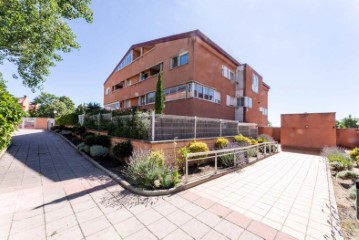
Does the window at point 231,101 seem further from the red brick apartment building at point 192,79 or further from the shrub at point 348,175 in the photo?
the shrub at point 348,175

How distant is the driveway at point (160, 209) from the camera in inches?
124

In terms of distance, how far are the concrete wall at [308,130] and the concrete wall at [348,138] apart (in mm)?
4699

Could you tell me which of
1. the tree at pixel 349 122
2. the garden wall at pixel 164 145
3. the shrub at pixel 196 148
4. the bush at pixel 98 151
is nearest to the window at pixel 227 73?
the garden wall at pixel 164 145

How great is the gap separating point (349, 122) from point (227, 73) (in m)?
26.6

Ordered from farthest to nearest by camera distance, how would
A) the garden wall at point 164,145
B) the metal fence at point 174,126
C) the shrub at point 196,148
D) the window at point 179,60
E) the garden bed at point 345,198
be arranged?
the window at point 179,60
the shrub at point 196,148
the metal fence at point 174,126
the garden wall at point 164,145
the garden bed at point 345,198

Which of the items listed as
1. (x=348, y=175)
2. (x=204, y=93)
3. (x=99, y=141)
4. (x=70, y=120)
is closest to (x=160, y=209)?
(x=99, y=141)

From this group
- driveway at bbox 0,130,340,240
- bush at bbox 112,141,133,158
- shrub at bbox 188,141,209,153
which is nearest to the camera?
driveway at bbox 0,130,340,240

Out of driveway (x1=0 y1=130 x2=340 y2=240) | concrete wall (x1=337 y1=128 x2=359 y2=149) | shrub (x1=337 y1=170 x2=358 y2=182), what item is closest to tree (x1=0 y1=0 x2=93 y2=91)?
driveway (x1=0 y1=130 x2=340 y2=240)

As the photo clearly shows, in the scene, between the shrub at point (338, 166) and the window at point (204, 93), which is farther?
the window at point (204, 93)

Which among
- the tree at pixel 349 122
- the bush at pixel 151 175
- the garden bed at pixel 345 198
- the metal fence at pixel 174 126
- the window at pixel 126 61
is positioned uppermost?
the window at pixel 126 61

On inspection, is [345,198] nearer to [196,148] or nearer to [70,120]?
[196,148]

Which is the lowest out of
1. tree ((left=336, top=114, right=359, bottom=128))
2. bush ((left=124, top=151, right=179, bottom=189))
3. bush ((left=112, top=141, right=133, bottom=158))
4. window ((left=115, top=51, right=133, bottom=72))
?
bush ((left=124, top=151, right=179, bottom=189))

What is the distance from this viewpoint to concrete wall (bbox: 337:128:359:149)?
17944 millimetres

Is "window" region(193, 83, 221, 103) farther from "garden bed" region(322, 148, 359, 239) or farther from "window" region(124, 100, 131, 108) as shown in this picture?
"window" region(124, 100, 131, 108)
